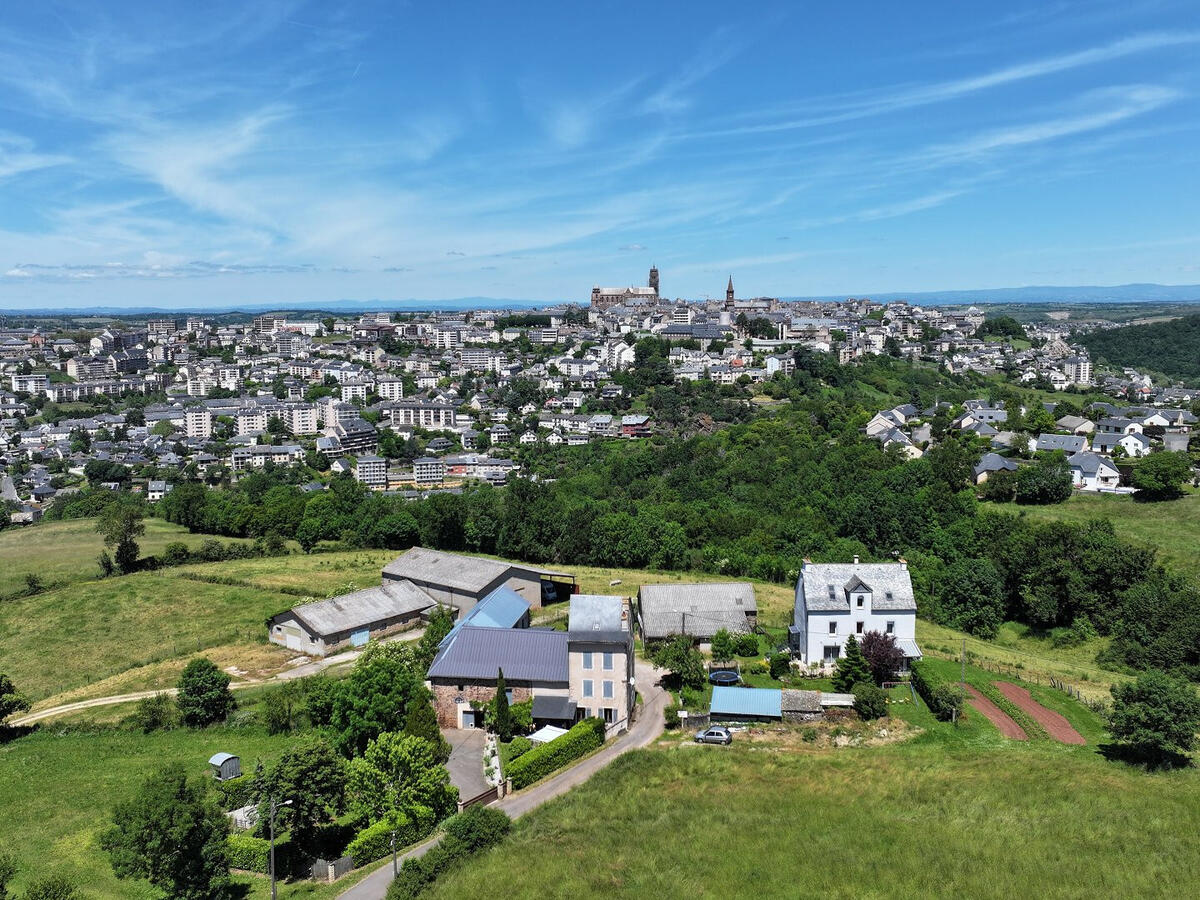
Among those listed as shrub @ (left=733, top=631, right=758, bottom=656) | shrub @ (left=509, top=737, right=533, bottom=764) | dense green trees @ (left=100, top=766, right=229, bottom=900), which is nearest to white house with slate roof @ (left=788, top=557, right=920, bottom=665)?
shrub @ (left=733, top=631, right=758, bottom=656)

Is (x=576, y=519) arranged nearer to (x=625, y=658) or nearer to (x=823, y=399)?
(x=625, y=658)

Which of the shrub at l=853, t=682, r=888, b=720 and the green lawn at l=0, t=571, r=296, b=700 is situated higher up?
the shrub at l=853, t=682, r=888, b=720

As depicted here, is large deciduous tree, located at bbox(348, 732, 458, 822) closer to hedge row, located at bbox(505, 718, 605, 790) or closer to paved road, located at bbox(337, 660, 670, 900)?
paved road, located at bbox(337, 660, 670, 900)

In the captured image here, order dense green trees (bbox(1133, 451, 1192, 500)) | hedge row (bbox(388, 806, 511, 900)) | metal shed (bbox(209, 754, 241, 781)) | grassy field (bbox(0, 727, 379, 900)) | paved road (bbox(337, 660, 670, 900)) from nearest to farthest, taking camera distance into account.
Result: hedge row (bbox(388, 806, 511, 900))
paved road (bbox(337, 660, 670, 900))
grassy field (bbox(0, 727, 379, 900))
metal shed (bbox(209, 754, 241, 781))
dense green trees (bbox(1133, 451, 1192, 500))

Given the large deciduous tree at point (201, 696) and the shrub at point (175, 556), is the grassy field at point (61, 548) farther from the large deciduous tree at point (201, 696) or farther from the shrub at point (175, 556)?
the large deciduous tree at point (201, 696)

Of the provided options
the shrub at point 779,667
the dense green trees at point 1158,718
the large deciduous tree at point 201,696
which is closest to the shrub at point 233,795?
the large deciduous tree at point 201,696

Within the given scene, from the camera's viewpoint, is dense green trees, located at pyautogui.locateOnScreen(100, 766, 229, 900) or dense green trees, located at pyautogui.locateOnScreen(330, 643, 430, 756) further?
dense green trees, located at pyautogui.locateOnScreen(330, 643, 430, 756)
